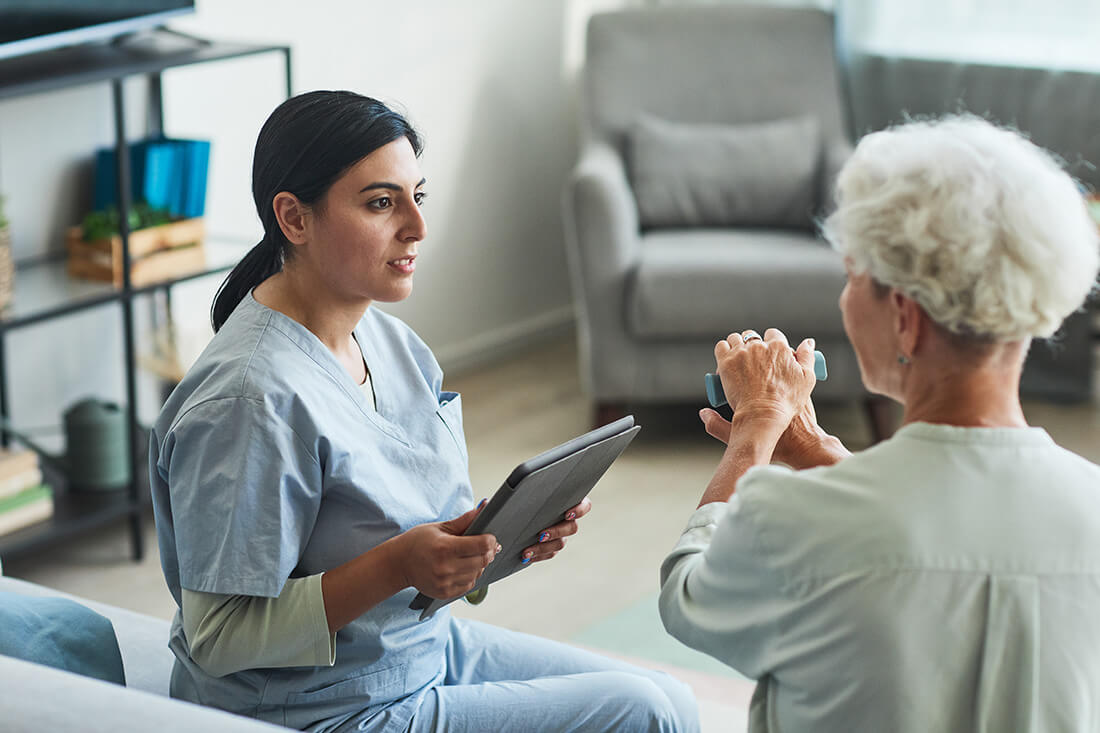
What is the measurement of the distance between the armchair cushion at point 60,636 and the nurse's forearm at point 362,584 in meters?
0.35

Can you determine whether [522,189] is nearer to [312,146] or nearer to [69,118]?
[69,118]

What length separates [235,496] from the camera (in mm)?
1250

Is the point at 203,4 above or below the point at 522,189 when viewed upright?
above

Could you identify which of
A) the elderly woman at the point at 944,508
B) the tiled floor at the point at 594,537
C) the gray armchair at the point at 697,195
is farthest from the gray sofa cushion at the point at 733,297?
the elderly woman at the point at 944,508

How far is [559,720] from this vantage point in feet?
4.64

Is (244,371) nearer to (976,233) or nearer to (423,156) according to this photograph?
(976,233)

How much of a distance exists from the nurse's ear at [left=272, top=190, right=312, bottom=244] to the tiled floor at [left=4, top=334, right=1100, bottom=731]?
2.57 feet

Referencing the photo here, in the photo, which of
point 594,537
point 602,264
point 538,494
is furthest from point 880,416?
point 538,494

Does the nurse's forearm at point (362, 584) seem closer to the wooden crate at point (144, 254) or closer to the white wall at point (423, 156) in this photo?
the wooden crate at point (144, 254)

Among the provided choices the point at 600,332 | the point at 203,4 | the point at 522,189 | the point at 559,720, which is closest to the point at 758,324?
the point at 600,332

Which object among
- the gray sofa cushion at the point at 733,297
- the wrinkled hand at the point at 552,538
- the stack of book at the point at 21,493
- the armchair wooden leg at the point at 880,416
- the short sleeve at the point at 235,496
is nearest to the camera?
the short sleeve at the point at 235,496

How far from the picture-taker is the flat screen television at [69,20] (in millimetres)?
2568

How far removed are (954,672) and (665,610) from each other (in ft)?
0.86

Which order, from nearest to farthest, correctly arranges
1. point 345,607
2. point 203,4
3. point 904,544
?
point 904,544 → point 345,607 → point 203,4
